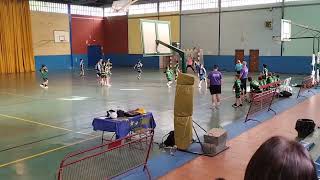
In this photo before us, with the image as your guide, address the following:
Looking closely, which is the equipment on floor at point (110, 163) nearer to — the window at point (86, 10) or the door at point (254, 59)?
the door at point (254, 59)

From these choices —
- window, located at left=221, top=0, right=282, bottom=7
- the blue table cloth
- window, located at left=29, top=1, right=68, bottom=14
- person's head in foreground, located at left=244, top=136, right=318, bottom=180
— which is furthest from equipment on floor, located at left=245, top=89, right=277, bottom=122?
window, located at left=29, top=1, right=68, bottom=14

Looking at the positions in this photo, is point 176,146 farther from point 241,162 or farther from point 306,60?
point 306,60

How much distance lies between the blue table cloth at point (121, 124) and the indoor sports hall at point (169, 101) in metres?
0.03

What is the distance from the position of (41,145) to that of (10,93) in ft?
42.6

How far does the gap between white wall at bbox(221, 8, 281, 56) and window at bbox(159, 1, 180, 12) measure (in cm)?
649

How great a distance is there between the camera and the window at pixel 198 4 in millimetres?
39531

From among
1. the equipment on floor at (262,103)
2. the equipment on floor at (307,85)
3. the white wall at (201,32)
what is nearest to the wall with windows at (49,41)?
the white wall at (201,32)

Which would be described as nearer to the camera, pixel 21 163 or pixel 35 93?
pixel 21 163

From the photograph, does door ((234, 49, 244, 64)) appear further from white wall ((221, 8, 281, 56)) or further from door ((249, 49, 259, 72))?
door ((249, 49, 259, 72))

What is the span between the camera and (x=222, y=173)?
795 centimetres

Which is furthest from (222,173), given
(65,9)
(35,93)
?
(65,9)

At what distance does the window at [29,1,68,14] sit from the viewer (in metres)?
39.9

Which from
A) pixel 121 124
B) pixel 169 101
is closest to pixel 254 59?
pixel 169 101

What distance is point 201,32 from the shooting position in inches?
1608
